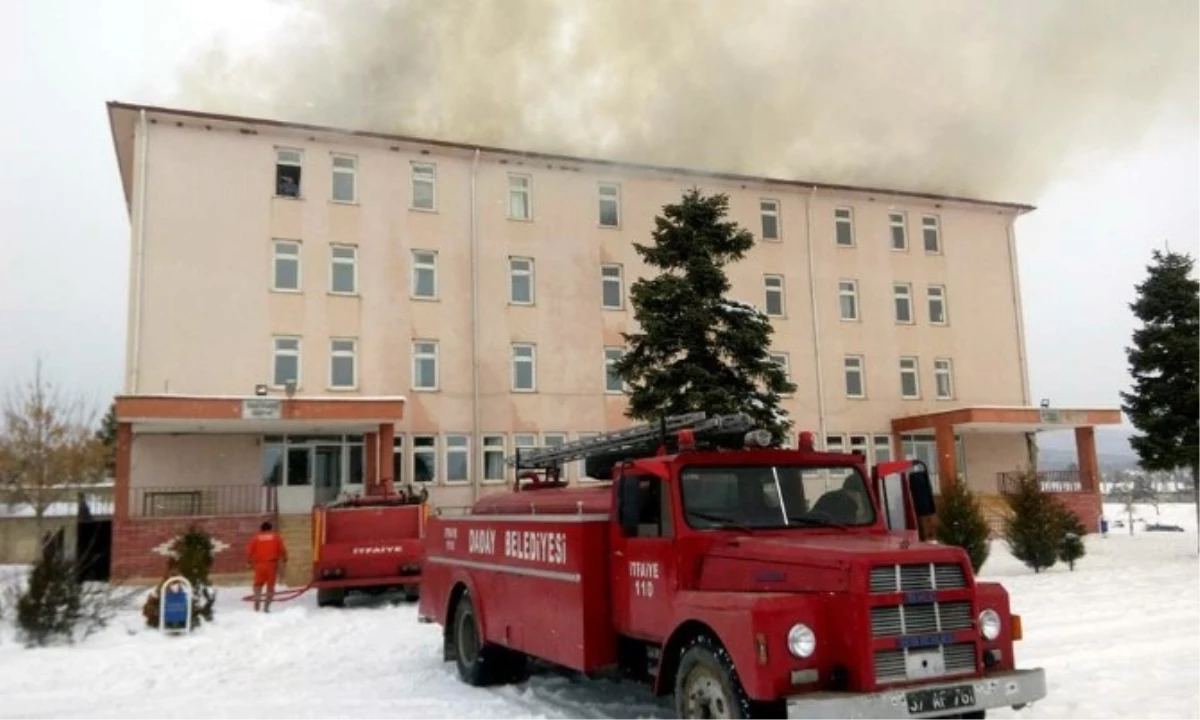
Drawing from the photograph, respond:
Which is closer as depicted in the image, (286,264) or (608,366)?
(286,264)

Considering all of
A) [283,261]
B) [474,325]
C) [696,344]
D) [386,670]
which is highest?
[283,261]

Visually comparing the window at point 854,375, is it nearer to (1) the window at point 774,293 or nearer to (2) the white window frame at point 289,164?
(1) the window at point 774,293

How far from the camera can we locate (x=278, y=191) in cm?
2691

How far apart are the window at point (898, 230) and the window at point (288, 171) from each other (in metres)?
19.7

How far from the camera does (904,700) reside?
18.5 feet

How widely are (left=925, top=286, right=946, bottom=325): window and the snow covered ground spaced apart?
1800cm

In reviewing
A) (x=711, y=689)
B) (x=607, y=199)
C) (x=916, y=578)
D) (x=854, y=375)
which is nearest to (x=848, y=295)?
(x=854, y=375)

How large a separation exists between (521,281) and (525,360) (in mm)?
2437

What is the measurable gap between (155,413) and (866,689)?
807 inches

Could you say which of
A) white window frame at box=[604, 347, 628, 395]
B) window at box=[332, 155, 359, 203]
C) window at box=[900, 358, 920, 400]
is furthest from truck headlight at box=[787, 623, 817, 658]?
window at box=[900, 358, 920, 400]

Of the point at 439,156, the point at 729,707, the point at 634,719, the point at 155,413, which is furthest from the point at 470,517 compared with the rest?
the point at 439,156

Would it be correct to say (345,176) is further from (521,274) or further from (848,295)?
(848,295)

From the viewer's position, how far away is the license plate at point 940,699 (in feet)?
18.6

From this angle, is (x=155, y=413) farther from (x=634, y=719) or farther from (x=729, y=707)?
(x=729, y=707)
